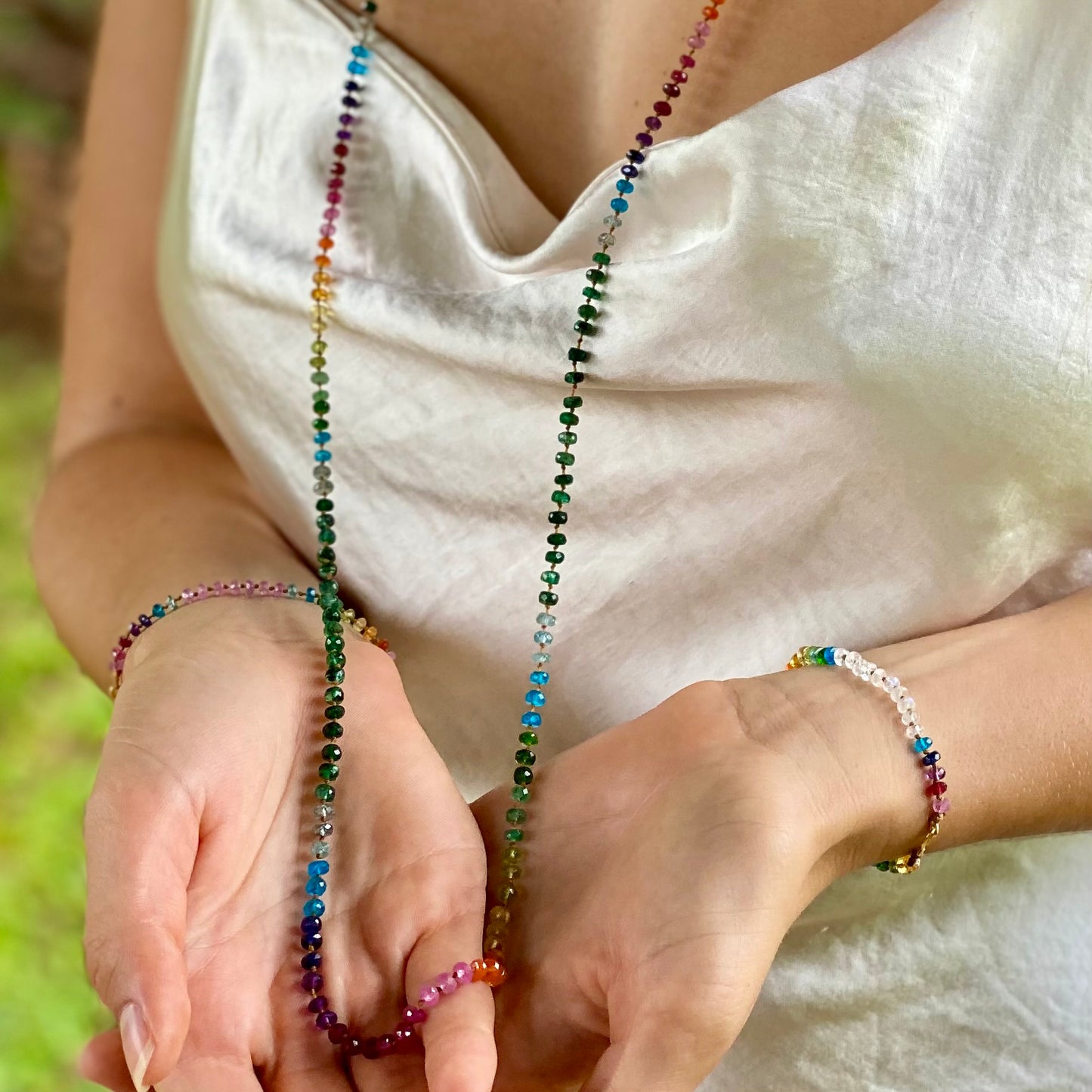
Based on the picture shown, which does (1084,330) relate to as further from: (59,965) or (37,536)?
(59,965)

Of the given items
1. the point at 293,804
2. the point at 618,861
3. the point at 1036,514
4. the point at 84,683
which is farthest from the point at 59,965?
the point at 1036,514

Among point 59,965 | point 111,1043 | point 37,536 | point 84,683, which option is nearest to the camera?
point 111,1043

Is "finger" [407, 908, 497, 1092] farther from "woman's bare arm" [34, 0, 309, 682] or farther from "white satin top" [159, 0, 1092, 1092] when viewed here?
"woman's bare arm" [34, 0, 309, 682]

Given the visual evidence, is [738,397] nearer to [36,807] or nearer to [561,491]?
[561,491]

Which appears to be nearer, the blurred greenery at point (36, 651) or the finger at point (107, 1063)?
the finger at point (107, 1063)

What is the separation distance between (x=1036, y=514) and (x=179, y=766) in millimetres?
460

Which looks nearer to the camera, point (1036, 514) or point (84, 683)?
point (1036, 514)

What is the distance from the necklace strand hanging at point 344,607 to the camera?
588 mm

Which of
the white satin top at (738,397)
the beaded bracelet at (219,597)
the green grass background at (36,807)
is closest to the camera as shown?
the white satin top at (738,397)

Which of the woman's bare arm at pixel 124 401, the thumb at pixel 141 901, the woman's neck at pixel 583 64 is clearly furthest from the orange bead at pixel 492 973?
the woman's neck at pixel 583 64

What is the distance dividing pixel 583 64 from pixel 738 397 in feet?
0.86

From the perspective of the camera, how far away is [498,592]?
2.45ft

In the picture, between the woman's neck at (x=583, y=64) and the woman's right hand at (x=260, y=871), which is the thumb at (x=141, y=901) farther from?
the woman's neck at (x=583, y=64)

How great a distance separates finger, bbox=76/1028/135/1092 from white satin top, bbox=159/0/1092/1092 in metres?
0.29
